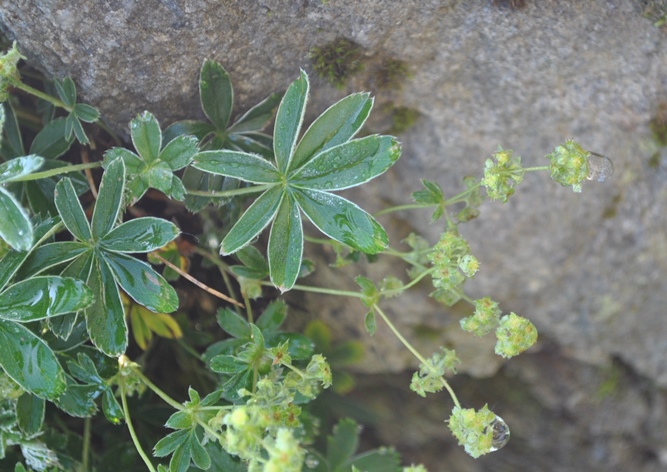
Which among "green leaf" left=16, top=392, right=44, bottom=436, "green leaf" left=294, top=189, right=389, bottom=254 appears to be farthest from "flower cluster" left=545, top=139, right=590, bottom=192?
"green leaf" left=16, top=392, right=44, bottom=436

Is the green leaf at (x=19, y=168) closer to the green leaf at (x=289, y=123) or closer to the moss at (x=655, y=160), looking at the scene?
the green leaf at (x=289, y=123)

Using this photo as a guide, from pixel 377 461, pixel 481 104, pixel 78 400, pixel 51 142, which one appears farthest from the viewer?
pixel 377 461

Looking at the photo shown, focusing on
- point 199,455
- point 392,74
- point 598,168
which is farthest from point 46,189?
point 598,168

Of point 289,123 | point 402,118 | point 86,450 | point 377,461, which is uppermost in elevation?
point 289,123

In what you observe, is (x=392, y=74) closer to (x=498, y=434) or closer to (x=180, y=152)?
(x=180, y=152)

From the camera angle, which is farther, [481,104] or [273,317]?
[481,104]

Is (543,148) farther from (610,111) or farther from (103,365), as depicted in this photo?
(103,365)
